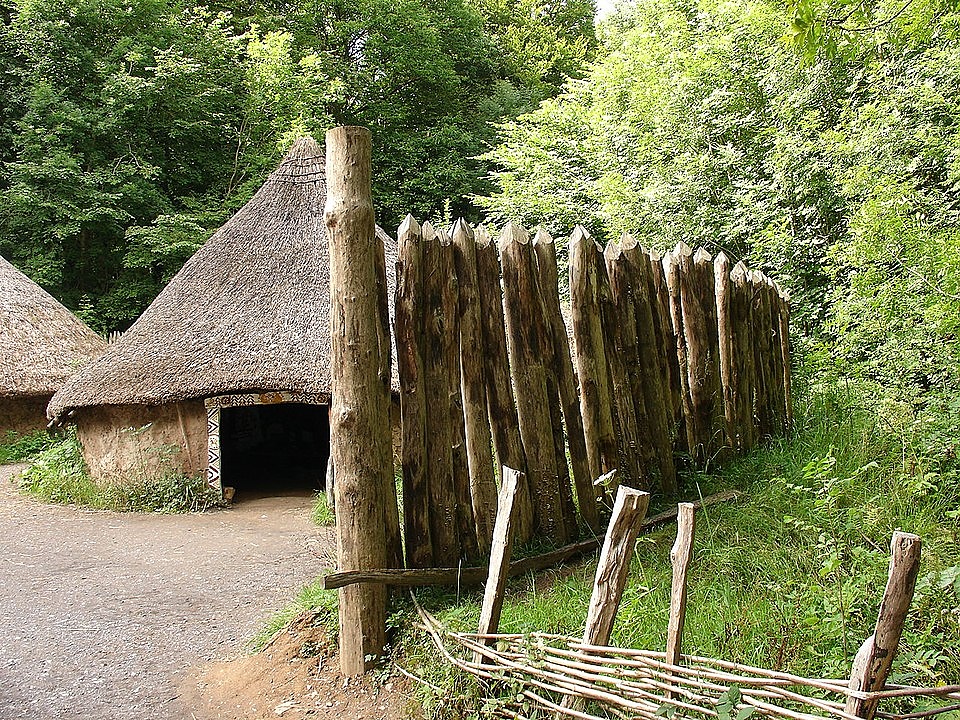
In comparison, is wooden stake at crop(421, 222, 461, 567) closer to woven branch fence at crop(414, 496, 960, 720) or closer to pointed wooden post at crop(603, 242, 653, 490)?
woven branch fence at crop(414, 496, 960, 720)

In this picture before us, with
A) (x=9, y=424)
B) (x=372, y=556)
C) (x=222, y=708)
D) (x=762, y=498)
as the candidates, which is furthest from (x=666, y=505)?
(x=9, y=424)

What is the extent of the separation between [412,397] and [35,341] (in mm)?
11575

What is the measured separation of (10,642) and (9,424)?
9441 mm

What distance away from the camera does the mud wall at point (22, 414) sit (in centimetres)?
1298

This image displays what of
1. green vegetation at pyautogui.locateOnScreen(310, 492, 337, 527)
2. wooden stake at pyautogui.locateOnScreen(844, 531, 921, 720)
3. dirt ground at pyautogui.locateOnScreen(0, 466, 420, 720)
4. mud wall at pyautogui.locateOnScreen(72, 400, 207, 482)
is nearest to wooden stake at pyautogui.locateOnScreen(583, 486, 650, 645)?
wooden stake at pyautogui.locateOnScreen(844, 531, 921, 720)

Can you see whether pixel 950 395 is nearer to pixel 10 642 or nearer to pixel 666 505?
pixel 666 505

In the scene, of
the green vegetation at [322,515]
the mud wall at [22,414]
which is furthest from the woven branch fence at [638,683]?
the mud wall at [22,414]

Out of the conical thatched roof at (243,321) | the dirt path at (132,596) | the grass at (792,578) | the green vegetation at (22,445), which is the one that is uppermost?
the conical thatched roof at (243,321)

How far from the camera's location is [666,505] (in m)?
4.81

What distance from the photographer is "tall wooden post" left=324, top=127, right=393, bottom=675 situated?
146 inches

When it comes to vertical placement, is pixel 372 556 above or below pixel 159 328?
below

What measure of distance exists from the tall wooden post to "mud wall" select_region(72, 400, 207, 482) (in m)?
5.87

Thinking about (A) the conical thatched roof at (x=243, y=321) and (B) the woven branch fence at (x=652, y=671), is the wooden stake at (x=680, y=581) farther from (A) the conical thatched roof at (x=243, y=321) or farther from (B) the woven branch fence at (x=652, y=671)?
(A) the conical thatched roof at (x=243, y=321)

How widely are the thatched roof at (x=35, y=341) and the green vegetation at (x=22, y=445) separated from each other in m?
0.85
